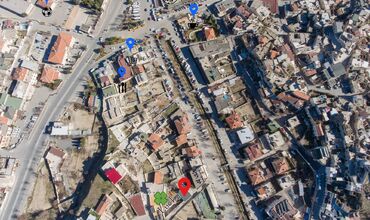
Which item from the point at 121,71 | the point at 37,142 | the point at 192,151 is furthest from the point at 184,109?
the point at 37,142

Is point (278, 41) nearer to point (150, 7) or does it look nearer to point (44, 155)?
point (150, 7)

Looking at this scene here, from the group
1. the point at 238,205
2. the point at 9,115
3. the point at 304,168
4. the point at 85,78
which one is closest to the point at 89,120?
the point at 85,78

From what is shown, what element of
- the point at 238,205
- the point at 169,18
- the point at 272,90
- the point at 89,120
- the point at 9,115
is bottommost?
the point at 238,205

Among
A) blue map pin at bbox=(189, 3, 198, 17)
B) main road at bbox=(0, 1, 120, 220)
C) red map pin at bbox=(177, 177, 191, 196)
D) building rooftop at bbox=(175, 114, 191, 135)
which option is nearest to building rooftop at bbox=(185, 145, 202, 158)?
building rooftop at bbox=(175, 114, 191, 135)

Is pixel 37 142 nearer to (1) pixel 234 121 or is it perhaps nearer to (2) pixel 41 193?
(2) pixel 41 193

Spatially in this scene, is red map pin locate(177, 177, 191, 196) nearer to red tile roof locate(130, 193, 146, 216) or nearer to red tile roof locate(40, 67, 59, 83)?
red tile roof locate(130, 193, 146, 216)

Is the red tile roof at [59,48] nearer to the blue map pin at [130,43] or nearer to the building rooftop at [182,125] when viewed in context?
the blue map pin at [130,43]
